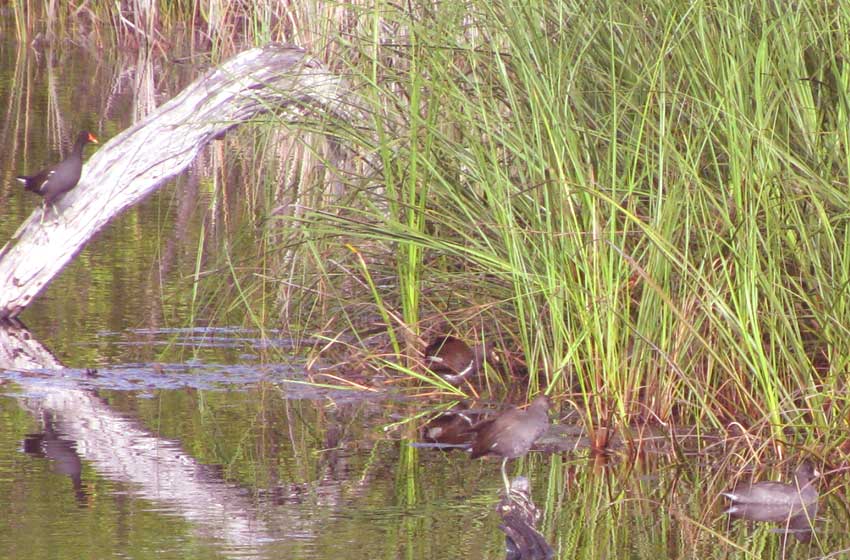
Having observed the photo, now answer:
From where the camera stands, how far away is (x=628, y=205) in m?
5.70

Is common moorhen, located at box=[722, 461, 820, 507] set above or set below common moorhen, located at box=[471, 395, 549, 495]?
below

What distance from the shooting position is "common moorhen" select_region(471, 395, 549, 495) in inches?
206

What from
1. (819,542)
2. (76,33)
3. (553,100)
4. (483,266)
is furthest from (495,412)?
(76,33)

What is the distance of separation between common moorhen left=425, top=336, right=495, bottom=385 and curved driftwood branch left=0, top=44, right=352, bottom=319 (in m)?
1.62

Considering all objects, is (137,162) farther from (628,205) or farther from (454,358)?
(628,205)

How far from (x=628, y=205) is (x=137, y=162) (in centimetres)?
300

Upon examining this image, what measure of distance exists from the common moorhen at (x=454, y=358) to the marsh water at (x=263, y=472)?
137 mm

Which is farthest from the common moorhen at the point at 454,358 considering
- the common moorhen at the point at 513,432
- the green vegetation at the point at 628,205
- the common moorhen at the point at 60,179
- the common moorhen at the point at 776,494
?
the common moorhen at the point at 60,179

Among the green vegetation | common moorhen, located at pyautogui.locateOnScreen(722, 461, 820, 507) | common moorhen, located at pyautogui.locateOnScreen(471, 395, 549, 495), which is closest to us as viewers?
common moorhen, located at pyautogui.locateOnScreen(722, 461, 820, 507)

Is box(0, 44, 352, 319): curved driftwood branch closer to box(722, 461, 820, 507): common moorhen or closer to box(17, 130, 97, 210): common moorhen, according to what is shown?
box(17, 130, 97, 210): common moorhen

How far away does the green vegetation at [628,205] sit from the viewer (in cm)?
538

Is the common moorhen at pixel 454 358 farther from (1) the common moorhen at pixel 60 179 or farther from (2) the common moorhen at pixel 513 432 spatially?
(1) the common moorhen at pixel 60 179

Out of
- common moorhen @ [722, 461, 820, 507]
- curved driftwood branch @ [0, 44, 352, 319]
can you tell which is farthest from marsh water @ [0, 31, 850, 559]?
curved driftwood branch @ [0, 44, 352, 319]

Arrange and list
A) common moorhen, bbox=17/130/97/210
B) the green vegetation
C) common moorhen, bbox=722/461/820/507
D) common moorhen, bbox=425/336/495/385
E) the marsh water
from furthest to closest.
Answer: common moorhen, bbox=17/130/97/210 → common moorhen, bbox=425/336/495/385 → the green vegetation → common moorhen, bbox=722/461/820/507 → the marsh water
